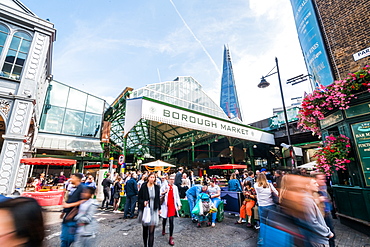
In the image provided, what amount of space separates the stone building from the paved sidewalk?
1372 cm

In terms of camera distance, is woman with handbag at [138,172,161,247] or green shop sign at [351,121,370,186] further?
green shop sign at [351,121,370,186]

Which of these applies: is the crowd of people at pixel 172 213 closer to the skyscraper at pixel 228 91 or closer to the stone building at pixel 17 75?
the stone building at pixel 17 75

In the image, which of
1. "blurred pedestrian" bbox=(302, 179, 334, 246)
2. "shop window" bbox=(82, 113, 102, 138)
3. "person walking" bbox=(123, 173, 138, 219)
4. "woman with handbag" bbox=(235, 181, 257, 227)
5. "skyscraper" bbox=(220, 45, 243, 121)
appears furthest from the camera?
"skyscraper" bbox=(220, 45, 243, 121)

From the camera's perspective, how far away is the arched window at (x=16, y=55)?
34.0ft

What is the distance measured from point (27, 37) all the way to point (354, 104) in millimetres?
17273

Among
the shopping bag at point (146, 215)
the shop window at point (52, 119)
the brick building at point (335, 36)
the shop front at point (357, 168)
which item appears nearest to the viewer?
the shopping bag at point (146, 215)

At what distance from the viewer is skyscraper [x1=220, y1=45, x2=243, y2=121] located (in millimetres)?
109625

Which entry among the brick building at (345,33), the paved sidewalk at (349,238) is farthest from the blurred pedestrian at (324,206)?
the brick building at (345,33)

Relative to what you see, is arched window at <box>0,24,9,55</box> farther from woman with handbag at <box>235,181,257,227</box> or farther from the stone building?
woman with handbag at <box>235,181,257,227</box>

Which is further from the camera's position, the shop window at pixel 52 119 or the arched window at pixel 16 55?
the shop window at pixel 52 119

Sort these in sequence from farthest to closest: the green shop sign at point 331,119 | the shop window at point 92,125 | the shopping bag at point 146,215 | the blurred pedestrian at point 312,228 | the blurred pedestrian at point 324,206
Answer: the shop window at point 92,125 < the green shop sign at point 331,119 < the shopping bag at point 146,215 < the blurred pedestrian at point 324,206 < the blurred pedestrian at point 312,228

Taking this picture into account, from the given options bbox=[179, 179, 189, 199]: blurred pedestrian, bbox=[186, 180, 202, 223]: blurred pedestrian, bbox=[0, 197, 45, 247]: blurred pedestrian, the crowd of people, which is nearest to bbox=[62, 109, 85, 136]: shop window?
bbox=[179, 179, 189, 199]: blurred pedestrian

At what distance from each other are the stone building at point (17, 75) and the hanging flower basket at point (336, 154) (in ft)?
46.4

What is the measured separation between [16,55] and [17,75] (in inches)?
52.0
